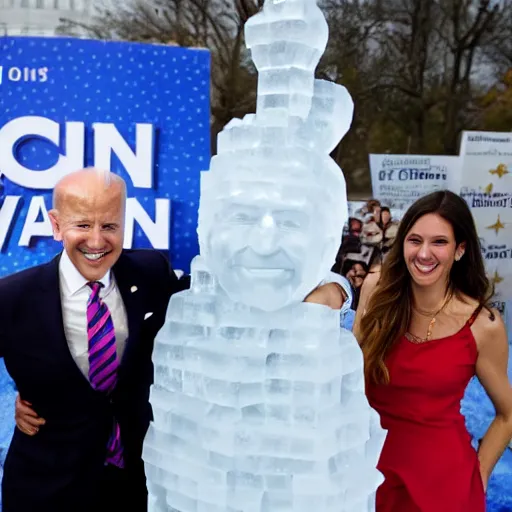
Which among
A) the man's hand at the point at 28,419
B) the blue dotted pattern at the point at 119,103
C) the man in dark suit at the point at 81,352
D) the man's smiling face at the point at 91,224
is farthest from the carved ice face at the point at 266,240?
the blue dotted pattern at the point at 119,103

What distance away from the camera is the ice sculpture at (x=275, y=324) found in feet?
3.57

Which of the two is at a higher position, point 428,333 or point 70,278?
point 70,278

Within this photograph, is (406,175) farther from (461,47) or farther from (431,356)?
(431,356)

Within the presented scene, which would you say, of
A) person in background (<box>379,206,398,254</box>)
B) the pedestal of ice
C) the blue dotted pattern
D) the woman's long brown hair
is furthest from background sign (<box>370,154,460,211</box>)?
the pedestal of ice

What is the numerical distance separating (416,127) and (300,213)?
637cm

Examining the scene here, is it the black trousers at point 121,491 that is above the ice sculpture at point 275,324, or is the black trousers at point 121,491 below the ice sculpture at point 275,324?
below

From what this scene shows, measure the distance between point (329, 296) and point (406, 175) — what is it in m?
3.95

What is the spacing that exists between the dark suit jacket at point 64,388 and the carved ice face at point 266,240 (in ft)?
1.31

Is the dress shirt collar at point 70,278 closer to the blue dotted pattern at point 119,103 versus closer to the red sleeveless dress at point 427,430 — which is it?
the red sleeveless dress at point 427,430

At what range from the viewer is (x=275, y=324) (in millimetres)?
1130

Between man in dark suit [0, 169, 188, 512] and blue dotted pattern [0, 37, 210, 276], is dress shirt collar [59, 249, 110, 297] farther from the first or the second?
blue dotted pattern [0, 37, 210, 276]

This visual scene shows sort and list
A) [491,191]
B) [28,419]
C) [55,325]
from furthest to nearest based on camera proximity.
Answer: [491,191]
[28,419]
[55,325]

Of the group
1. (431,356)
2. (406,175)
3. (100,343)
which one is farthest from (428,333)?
(406,175)

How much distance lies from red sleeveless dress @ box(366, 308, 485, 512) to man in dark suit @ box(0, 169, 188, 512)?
0.65m
